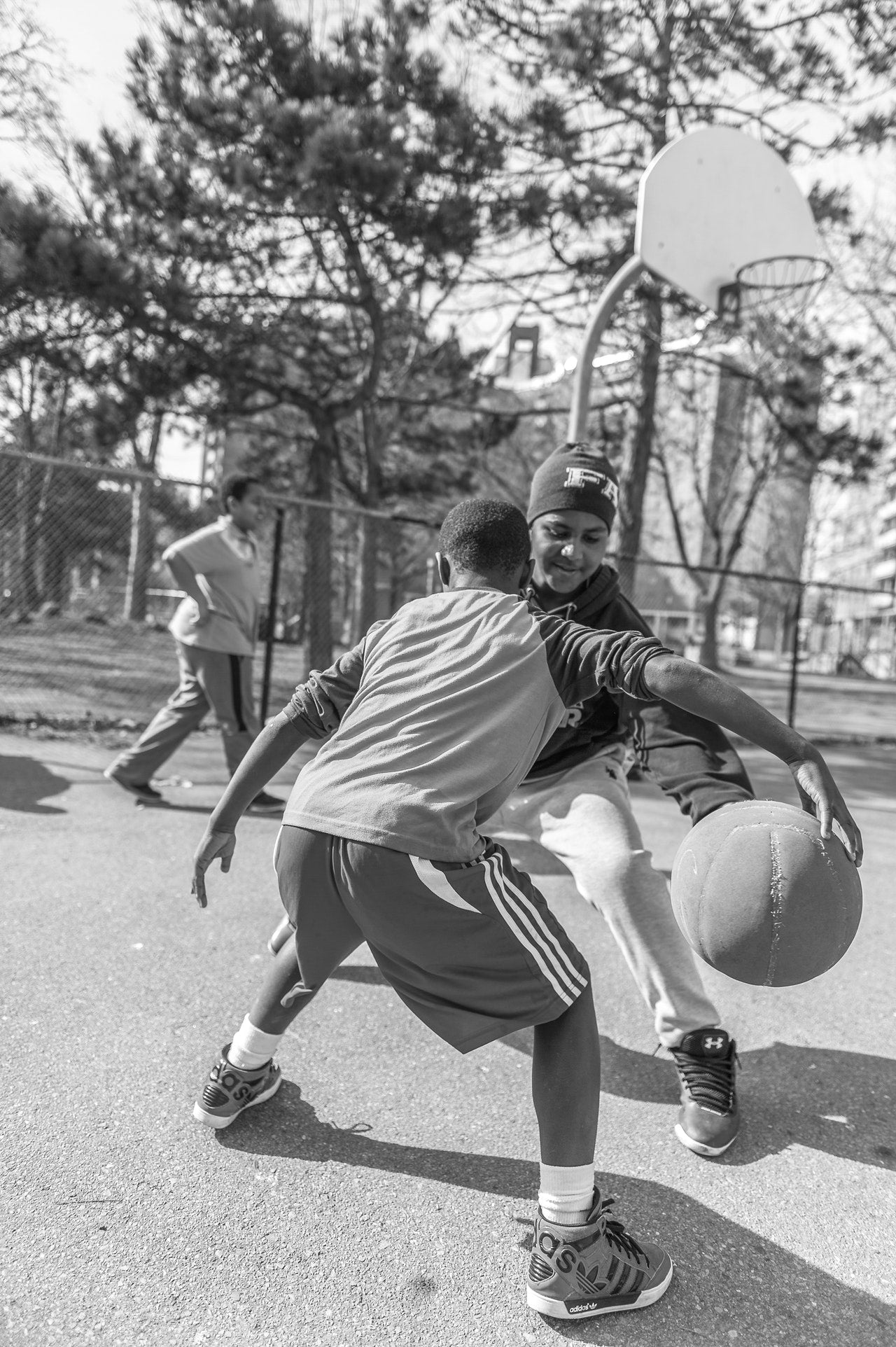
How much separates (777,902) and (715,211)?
677 cm

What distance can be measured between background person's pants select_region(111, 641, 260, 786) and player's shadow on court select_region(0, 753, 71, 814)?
1.51ft

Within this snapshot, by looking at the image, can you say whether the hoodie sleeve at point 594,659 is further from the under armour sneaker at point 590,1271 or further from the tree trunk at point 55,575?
the tree trunk at point 55,575

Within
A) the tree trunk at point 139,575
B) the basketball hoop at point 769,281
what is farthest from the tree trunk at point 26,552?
the basketball hoop at point 769,281

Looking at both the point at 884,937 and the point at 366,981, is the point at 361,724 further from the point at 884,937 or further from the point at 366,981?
the point at 884,937

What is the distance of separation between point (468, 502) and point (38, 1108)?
1944mm

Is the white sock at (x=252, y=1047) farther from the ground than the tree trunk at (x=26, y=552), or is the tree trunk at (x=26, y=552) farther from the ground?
the tree trunk at (x=26, y=552)

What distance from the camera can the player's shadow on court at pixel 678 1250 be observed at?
1984 millimetres

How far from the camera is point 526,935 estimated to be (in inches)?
80.4

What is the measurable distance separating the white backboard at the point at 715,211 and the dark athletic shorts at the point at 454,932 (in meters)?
6.25

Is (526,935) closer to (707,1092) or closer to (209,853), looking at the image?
(209,853)

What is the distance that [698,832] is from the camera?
246cm

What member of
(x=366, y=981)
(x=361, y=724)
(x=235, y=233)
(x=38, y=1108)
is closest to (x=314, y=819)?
(x=361, y=724)

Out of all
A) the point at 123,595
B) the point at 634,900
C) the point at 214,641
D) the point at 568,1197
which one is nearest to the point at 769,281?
the point at 214,641

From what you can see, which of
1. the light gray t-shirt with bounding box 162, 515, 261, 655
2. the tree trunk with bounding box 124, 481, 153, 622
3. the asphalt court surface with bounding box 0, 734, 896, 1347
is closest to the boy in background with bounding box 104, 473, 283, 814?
the light gray t-shirt with bounding box 162, 515, 261, 655
